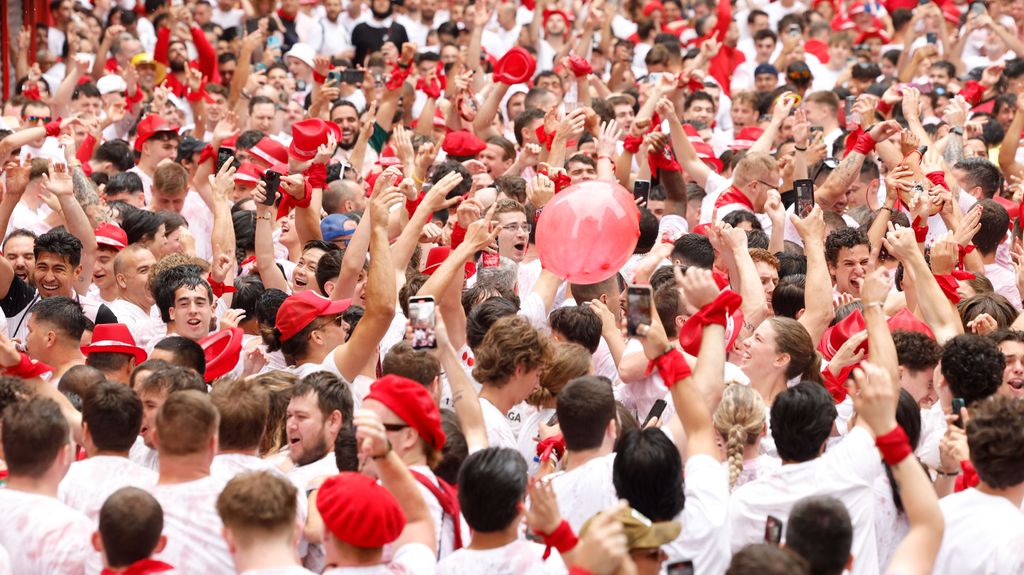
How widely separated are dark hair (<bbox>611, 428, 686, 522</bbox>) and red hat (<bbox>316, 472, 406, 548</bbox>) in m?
0.77

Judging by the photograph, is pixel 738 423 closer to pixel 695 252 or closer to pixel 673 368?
pixel 673 368

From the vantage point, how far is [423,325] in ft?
17.4

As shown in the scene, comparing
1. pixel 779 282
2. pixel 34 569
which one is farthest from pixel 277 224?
pixel 34 569

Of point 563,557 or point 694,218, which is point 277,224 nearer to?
point 694,218

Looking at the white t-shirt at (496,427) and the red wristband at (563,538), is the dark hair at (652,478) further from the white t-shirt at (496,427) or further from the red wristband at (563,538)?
the white t-shirt at (496,427)

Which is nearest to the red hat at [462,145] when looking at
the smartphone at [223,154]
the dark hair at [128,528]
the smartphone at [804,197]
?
the smartphone at [223,154]

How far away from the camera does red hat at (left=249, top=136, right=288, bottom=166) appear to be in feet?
34.0

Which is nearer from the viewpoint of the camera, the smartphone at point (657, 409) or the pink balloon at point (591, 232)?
the smartphone at point (657, 409)

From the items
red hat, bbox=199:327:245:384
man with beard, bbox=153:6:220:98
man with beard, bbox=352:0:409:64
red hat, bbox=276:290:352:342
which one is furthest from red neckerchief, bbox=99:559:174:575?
man with beard, bbox=352:0:409:64

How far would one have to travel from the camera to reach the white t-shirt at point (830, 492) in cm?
474

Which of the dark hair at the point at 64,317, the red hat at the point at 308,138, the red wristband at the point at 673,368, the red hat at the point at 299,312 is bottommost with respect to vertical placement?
the red hat at the point at 308,138

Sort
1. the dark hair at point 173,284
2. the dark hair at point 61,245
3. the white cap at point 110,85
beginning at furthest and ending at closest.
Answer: the white cap at point 110,85, the dark hair at point 61,245, the dark hair at point 173,284

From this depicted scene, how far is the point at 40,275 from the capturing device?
789 cm

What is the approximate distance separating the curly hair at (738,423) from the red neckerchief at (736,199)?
4158 mm
